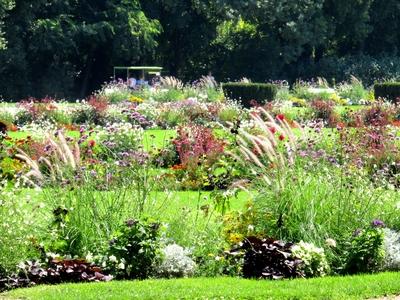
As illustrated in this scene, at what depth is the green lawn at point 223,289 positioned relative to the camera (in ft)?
25.9

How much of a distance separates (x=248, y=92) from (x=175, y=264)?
23224mm

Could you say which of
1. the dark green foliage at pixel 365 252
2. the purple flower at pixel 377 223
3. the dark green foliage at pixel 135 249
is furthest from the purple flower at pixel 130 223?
the purple flower at pixel 377 223

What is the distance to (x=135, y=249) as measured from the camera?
873cm

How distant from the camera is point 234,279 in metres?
8.60

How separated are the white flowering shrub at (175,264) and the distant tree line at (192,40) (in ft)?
104

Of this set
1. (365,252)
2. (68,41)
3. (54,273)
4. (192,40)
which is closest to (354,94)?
(68,41)

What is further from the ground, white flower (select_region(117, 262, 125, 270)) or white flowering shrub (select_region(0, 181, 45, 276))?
white flowering shrub (select_region(0, 181, 45, 276))

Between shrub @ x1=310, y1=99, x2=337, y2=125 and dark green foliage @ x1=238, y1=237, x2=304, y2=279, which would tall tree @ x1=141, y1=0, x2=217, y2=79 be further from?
dark green foliage @ x1=238, y1=237, x2=304, y2=279

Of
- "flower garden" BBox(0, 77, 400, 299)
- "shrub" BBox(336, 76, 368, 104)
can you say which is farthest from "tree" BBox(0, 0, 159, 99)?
→ "flower garden" BBox(0, 77, 400, 299)

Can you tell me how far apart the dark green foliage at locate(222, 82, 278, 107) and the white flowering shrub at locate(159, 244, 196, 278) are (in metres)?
22.8

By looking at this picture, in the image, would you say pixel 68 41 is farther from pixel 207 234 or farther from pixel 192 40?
pixel 207 234

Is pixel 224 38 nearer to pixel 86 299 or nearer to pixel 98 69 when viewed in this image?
pixel 98 69

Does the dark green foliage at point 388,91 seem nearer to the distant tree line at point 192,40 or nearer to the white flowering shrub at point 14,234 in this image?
the distant tree line at point 192,40

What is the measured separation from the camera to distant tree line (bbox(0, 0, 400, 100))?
43969mm
